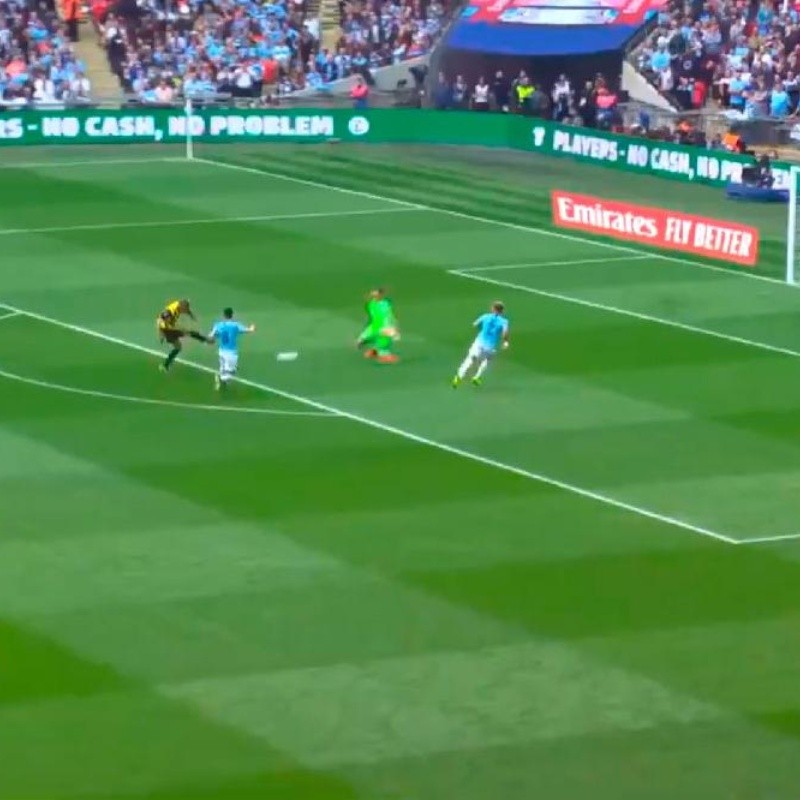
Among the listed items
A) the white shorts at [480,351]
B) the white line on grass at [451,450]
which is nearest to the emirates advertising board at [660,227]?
the white shorts at [480,351]

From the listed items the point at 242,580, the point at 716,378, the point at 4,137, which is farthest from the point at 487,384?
the point at 4,137

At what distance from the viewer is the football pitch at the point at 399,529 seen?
20922mm

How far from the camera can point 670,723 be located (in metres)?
21.5

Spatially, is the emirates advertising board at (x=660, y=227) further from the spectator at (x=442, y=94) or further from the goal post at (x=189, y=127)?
the spectator at (x=442, y=94)

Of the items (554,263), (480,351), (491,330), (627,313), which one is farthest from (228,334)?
(554,263)

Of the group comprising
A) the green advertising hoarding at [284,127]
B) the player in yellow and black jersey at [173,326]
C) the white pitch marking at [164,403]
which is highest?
the player in yellow and black jersey at [173,326]

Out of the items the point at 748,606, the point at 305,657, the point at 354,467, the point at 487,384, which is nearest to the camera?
the point at 305,657

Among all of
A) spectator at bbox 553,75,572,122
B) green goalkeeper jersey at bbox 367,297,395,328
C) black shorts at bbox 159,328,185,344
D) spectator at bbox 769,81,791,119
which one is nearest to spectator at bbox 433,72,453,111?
spectator at bbox 553,75,572,122

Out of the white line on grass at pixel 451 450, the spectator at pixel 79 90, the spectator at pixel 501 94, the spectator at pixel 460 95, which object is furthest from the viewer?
the spectator at pixel 460 95

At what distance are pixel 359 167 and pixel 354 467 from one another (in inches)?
1243

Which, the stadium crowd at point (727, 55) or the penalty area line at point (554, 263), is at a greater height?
the stadium crowd at point (727, 55)

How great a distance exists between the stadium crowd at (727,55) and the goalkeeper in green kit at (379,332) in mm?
28406

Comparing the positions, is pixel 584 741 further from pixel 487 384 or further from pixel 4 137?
pixel 4 137

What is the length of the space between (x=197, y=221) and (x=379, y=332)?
15862mm
